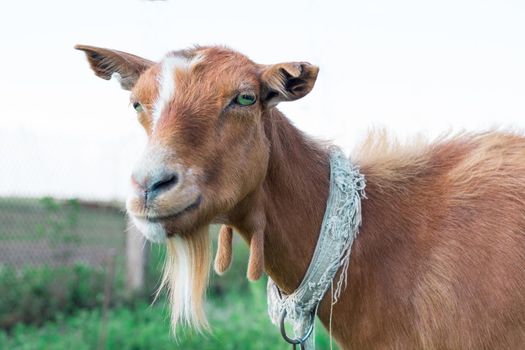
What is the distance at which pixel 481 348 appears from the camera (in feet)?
10.8

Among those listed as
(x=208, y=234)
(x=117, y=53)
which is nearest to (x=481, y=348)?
(x=208, y=234)

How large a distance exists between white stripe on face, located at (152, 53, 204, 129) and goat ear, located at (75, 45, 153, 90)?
33 centimetres

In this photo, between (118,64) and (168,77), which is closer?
(168,77)

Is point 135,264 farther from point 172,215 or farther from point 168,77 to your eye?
point 172,215

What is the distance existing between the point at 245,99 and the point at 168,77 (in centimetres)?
36

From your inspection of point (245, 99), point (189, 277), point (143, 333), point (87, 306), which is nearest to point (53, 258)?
point (87, 306)

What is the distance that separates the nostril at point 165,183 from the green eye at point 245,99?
49 cm

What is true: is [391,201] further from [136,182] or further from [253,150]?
Answer: [136,182]

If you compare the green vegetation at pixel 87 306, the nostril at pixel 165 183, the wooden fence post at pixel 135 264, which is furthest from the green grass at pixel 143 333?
the nostril at pixel 165 183

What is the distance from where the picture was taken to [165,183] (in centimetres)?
286

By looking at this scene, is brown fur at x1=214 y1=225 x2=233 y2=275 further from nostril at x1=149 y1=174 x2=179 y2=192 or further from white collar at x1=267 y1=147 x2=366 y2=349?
nostril at x1=149 y1=174 x2=179 y2=192

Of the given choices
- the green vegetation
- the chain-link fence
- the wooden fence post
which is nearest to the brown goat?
the green vegetation

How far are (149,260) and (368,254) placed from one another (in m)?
6.64

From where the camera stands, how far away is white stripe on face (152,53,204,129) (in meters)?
3.11
